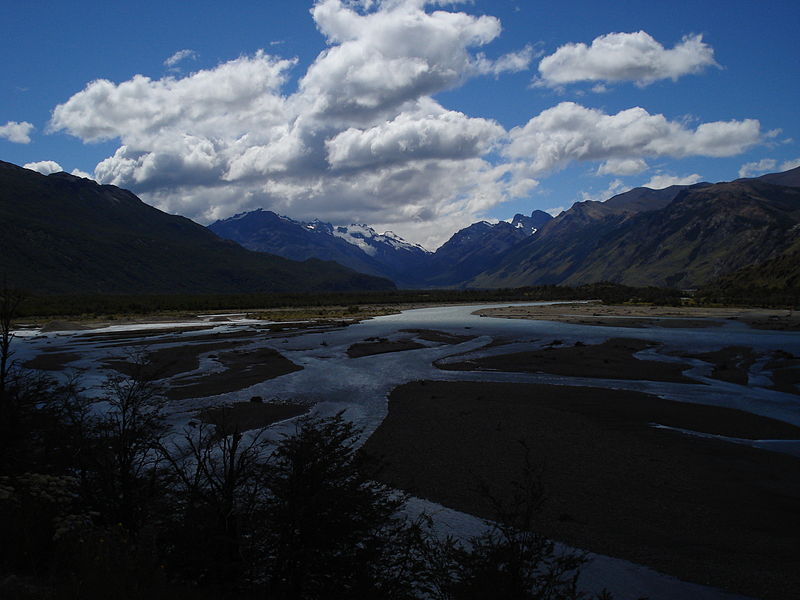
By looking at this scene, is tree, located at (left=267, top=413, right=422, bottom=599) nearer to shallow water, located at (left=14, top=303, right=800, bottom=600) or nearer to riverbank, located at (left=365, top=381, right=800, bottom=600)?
riverbank, located at (left=365, top=381, right=800, bottom=600)

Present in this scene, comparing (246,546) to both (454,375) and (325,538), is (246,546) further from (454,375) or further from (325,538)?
(454,375)

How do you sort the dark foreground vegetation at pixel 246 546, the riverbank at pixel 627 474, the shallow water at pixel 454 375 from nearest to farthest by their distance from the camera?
1. the dark foreground vegetation at pixel 246 546
2. the shallow water at pixel 454 375
3. the riverbank at pixel 627 474

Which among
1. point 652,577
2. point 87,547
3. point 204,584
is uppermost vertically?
point 87,547

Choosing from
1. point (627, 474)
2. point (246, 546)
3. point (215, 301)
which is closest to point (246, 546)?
point (246, 546)

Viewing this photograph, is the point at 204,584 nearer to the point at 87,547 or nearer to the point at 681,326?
the point at 87,547

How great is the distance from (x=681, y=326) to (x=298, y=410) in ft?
196

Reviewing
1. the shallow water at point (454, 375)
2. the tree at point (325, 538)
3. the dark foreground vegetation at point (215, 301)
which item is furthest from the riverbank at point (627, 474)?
the dark foreground vegetation at point (215, 301)

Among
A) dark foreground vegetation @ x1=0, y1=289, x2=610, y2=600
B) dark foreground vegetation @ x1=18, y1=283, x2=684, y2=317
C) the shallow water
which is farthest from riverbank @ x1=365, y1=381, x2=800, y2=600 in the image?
dark foreground vegetation @ x1=18, y1=283, x2=684, y2=317

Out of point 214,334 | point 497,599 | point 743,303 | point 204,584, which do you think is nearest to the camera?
point 497,599

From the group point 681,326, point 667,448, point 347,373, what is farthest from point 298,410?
point 681,326

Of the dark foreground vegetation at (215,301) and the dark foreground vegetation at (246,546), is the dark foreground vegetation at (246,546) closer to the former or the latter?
A: the dark foreground vegetation at (246,546)

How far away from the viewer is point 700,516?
43.3 feet

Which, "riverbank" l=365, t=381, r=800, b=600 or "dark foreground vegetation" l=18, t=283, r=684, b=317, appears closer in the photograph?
"riverbank" l=365, t=381, r=800, b=600

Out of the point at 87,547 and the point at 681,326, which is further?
the point at 681,326
